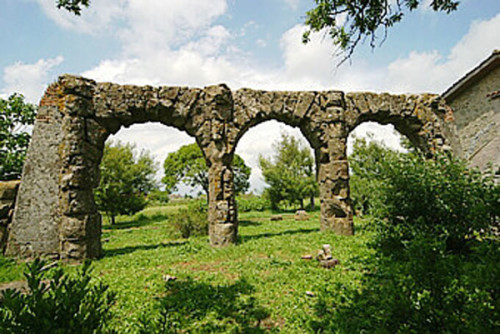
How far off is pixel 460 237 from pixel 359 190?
10209mm

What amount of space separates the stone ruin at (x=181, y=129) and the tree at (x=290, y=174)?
11.2 m

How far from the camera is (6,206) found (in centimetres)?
695

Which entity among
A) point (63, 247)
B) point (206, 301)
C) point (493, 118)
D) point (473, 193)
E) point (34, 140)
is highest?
point (493, 118)

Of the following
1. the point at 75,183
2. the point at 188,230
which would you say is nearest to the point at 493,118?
the point at 188,230

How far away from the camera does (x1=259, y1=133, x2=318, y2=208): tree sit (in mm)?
21047

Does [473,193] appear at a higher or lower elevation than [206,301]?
higher

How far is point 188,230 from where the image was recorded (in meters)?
11.3

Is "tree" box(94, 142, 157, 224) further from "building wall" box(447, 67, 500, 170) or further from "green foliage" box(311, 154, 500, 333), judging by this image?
"building wall" box(447, 67, 500, 170)

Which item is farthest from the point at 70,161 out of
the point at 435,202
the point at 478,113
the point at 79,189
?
the point at 478,113

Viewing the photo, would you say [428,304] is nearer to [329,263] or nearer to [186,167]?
[329,263]

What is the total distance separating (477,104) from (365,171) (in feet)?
19.2

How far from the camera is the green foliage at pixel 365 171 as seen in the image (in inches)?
258

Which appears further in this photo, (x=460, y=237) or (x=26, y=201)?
(x=26, y=201)

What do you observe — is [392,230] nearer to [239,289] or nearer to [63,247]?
[239,289]
